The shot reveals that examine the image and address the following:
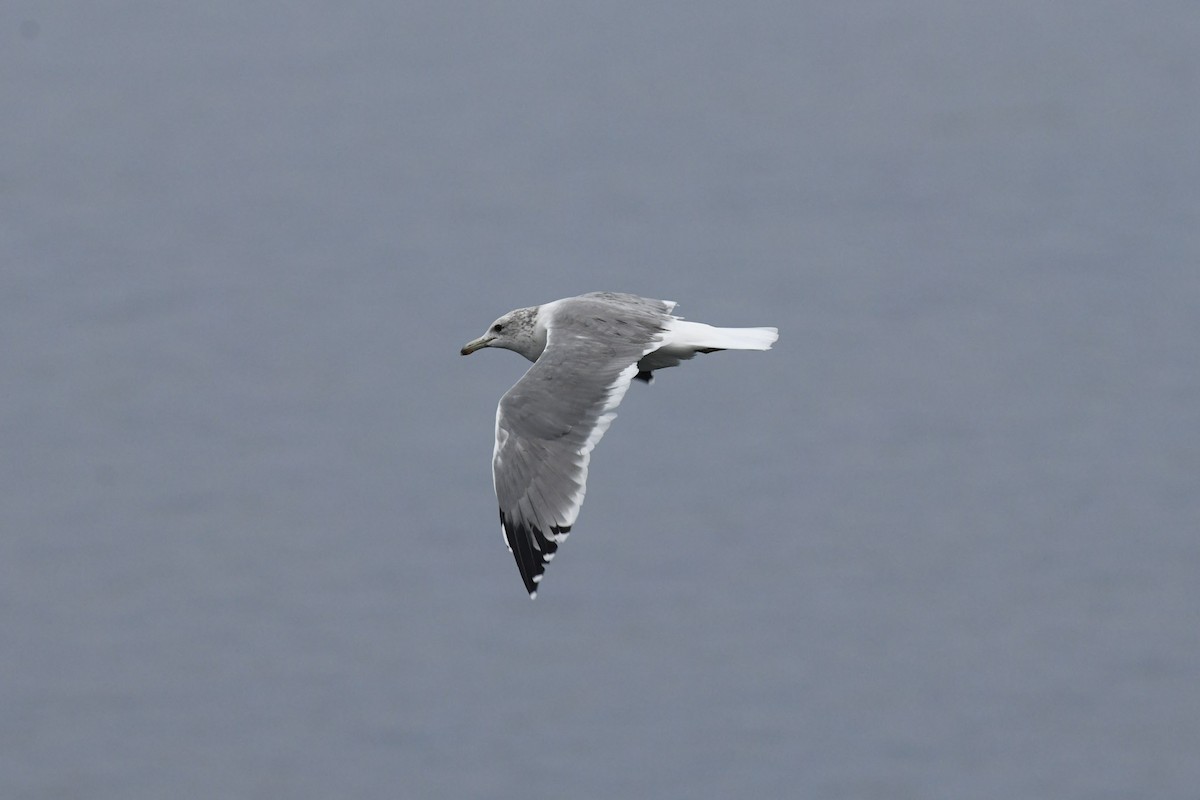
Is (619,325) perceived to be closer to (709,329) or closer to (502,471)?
(709,329)

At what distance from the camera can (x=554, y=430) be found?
860cm

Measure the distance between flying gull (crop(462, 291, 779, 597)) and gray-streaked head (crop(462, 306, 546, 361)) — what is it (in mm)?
153

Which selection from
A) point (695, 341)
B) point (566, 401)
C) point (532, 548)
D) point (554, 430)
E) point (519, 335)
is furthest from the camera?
point (519, 335)

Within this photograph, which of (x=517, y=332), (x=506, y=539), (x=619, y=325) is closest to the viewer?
(x=506, y=539)

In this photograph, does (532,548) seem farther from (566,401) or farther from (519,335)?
(519,335)

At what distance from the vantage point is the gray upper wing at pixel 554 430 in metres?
8.37

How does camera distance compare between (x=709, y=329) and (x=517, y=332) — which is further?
(x=517, y=332)

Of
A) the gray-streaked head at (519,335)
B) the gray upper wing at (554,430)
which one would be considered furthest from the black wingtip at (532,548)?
the gray-streaked head at (519,335)

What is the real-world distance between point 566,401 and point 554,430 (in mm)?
183

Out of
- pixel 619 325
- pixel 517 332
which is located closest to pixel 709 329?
Answer: pixel 619 325

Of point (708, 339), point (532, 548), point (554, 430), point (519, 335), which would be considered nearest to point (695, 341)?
point (708, 339)

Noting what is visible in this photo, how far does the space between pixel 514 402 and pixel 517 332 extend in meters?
1.50

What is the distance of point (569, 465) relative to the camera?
848 centimetres

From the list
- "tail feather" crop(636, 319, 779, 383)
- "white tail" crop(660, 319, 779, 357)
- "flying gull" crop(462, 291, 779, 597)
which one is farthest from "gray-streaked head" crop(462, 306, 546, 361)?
"white tail" crop(660, 319, 779, 357)
